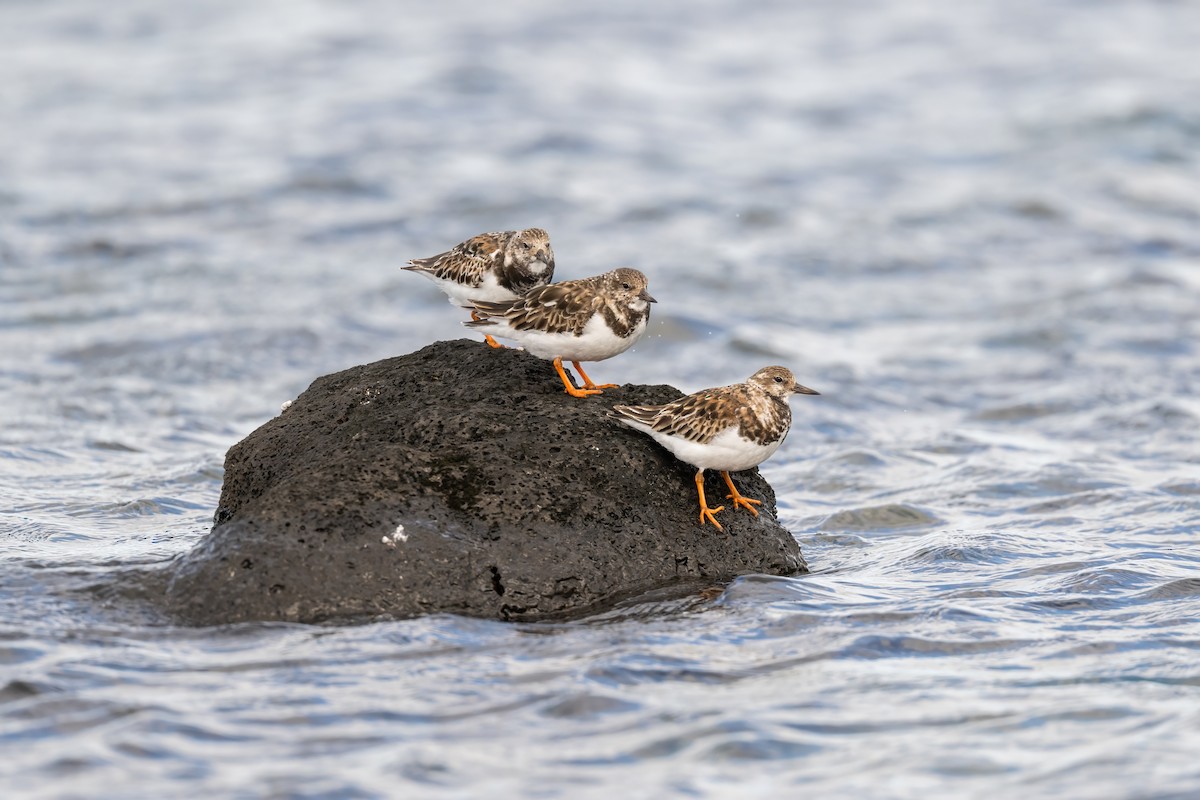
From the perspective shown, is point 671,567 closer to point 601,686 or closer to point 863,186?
point 601,686

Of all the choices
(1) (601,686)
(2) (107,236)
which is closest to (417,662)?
(1) (601,686)

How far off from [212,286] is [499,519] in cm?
1028

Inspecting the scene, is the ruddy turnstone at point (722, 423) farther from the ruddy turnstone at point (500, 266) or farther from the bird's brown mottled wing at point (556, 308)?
the ruddy turnstone at point (500, 266)

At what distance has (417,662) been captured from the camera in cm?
662

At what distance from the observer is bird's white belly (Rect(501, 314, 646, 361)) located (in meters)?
7.59

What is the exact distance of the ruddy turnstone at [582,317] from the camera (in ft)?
24.9

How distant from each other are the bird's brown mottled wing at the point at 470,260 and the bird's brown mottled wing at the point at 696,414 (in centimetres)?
120

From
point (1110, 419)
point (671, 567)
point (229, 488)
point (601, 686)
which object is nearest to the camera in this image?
point (601, 686)

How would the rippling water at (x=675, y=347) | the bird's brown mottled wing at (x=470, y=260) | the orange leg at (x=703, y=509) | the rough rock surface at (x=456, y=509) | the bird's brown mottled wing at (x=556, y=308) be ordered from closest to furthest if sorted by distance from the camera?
the rippling water at (x=675, y=347), the rough rock surface at (x=456, y=509), the bird's brown mottled wing at (x=556, y=308), the orange leg at (x=703, y=509), the bird's brown mottled wing at (x=470, y=260)

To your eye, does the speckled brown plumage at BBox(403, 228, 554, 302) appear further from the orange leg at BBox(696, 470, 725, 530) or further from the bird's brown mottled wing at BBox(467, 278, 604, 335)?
the orange leg at BBox(696, 470, 725, 530)

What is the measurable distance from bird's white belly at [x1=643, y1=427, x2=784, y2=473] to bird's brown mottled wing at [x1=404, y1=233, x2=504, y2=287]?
142 centimetres

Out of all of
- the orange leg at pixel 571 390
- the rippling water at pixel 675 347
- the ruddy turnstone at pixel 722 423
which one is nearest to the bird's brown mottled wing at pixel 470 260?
the orange leg at pixel 571 390

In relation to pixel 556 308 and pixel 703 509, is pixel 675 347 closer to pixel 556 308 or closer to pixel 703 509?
pixel 703 509

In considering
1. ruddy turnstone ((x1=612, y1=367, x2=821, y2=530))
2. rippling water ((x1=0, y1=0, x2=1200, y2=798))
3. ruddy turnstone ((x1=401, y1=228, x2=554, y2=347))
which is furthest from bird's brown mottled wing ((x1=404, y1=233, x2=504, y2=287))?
rippling water ((x1=0, y1=0, x2=1200, y2=798))
